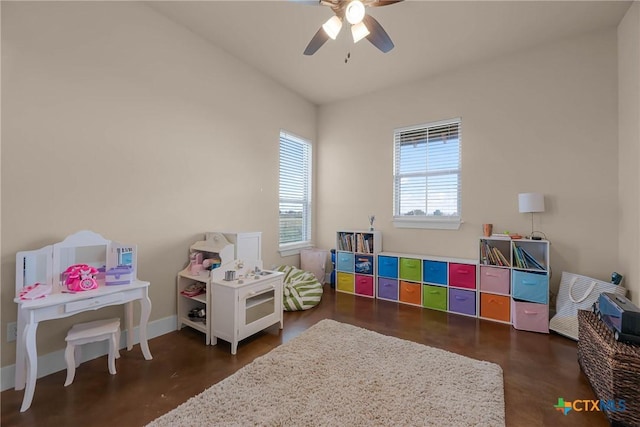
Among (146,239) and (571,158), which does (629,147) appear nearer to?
(571,158)

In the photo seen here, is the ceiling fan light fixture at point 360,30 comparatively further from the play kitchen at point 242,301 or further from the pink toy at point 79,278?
the pink toy at point 79,278

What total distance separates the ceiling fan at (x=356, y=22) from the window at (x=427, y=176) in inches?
74.0

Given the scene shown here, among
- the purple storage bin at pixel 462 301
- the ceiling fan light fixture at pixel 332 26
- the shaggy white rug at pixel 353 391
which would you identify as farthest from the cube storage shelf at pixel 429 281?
the ceiling fan light fixture at pixel 332 26

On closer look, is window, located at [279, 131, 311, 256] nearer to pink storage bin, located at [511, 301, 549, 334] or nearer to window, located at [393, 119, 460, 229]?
window, located at [393, 119, 460, 229]

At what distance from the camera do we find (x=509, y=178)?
125 inches

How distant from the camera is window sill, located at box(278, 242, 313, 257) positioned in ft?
13.3

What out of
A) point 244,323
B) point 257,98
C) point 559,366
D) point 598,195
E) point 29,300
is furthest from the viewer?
point 257,98

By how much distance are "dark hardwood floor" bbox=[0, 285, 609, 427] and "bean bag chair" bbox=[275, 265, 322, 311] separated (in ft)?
0.71


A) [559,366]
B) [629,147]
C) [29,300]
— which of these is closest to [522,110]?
[629,147]

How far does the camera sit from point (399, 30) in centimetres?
274

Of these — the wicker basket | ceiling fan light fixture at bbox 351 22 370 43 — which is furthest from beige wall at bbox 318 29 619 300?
ceiling fan light fixture at bbox 351 22 370 43

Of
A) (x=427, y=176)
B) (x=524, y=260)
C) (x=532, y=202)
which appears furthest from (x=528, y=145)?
(x=524, y=260)

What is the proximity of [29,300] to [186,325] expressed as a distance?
135 centimetres

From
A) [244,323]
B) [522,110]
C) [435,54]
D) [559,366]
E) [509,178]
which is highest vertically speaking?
[435,54]
